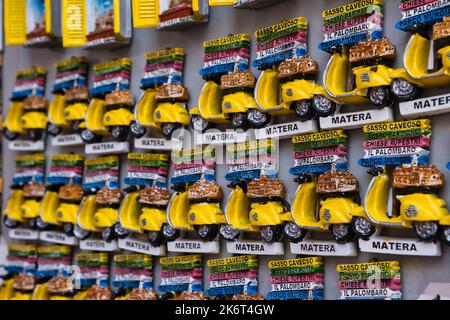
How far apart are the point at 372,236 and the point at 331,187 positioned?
0.23 meters

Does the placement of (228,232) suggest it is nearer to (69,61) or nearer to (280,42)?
(280,42)

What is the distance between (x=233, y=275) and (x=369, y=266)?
0.67 m

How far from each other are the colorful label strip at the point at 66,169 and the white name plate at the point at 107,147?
15cm

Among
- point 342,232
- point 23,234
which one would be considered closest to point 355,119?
point 342,232

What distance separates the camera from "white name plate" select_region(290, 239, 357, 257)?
263 centimetres

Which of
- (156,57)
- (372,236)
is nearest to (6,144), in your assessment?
(156,57)

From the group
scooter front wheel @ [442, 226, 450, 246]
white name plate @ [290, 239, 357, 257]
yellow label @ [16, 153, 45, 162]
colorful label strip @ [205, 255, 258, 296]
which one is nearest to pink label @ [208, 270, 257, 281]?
colorful label strip @ [205, 255, 258, 296]

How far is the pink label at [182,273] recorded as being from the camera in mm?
3213

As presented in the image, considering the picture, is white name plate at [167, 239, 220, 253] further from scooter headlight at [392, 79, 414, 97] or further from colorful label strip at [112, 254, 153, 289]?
scooter headlight at [392, 79, 414, 97]

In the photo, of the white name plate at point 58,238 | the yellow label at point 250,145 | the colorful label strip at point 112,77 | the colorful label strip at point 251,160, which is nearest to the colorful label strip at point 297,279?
the colorful label strip at point 251,160

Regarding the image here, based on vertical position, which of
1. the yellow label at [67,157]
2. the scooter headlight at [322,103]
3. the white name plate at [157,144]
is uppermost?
the scooter headlight at [322,103]

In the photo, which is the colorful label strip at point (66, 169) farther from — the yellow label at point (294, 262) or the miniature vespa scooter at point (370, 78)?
the miniature vespa scooter at point (370, 78)

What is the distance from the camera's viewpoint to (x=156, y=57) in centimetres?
342

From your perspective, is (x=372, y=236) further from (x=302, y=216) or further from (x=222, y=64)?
(x=222, y=64)
